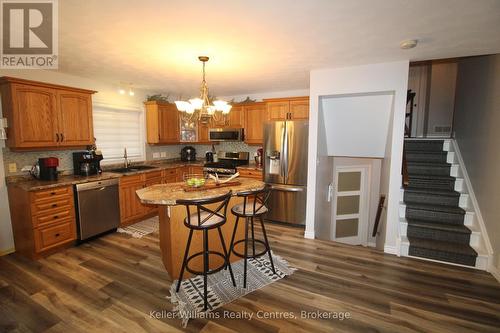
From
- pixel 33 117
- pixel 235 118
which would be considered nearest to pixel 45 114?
pixel 33 117

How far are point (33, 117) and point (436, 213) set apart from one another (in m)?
5.92

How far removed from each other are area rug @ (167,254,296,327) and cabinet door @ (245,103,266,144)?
277cm

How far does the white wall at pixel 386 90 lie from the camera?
304 centimetres

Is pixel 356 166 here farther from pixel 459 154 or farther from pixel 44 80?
pixel 44 80

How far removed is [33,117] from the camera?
3162 mm

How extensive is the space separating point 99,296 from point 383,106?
14.5ft

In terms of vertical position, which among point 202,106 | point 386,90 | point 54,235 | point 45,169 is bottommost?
point 54,235

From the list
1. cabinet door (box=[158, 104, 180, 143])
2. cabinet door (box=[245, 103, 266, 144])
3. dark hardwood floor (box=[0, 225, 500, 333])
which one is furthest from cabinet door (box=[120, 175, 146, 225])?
cabinet door (box=[245, 103, 266, 144])

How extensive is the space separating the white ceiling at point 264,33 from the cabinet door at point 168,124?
1.68 m

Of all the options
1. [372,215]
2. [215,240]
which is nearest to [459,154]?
[372,215]

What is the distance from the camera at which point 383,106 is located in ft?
11.6

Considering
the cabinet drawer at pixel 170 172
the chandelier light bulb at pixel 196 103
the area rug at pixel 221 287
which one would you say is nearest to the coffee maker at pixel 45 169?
the cabinet drawer at pixel 170 172

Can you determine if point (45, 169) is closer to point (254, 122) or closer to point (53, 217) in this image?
point (53, 217)

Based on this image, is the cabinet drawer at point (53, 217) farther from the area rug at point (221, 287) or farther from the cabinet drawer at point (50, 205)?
the area rug at point (221, 287)
